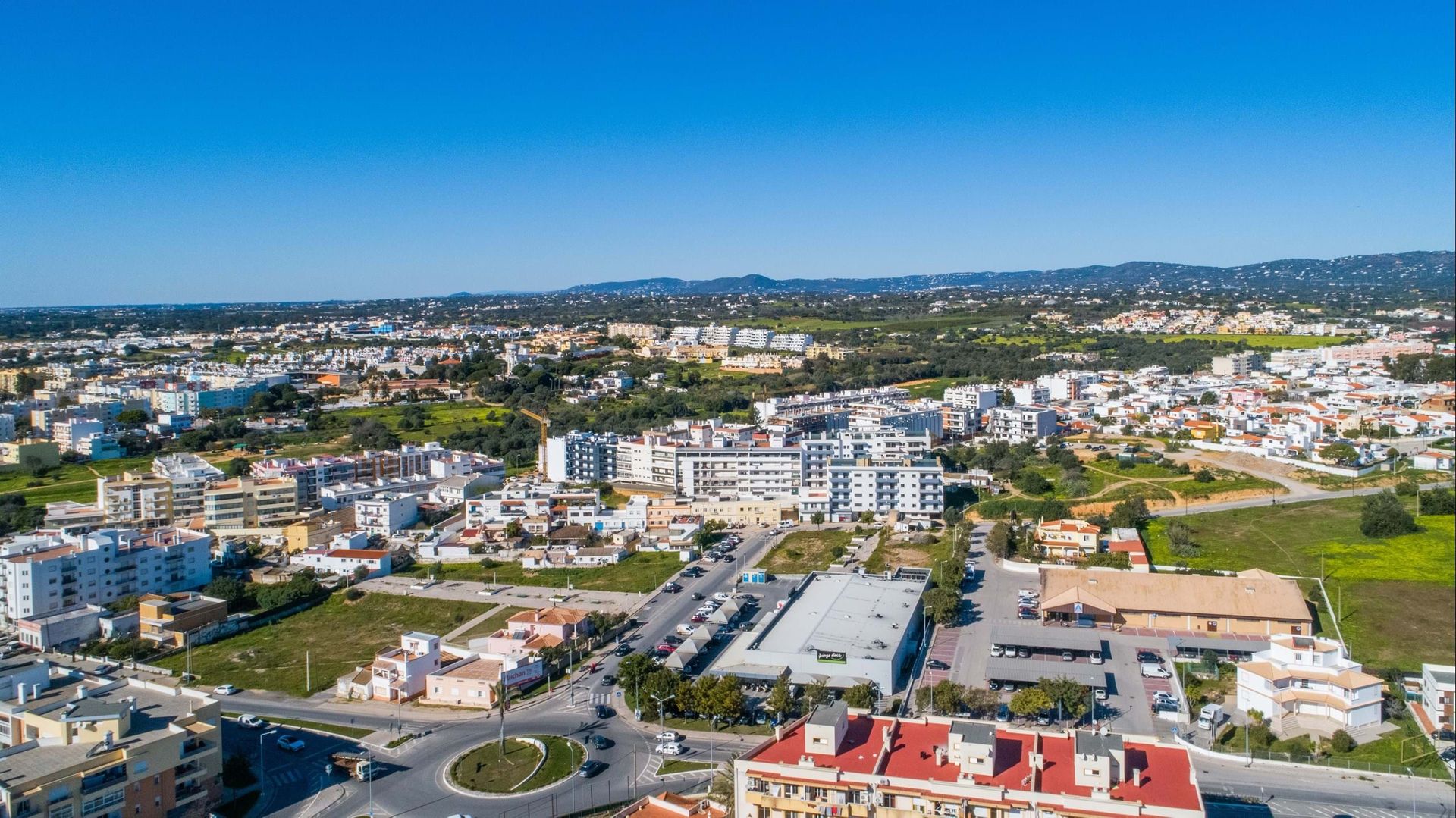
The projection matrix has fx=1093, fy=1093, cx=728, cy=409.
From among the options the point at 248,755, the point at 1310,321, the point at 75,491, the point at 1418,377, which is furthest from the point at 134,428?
the point at 1310,321

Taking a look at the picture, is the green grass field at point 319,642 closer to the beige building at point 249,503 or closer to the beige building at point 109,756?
the beige building at point 109,756

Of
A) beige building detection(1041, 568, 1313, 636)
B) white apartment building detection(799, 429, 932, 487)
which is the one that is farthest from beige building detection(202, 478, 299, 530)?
beige building detection(1041, 568, 1313, 636)

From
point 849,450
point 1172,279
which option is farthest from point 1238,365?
point 1172,279

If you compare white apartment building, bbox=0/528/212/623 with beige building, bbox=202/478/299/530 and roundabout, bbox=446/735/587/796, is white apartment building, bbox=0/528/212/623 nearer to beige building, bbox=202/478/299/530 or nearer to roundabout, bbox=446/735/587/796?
beige building, bbox=202/478/299/530

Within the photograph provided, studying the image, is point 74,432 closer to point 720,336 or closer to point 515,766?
point 515,766

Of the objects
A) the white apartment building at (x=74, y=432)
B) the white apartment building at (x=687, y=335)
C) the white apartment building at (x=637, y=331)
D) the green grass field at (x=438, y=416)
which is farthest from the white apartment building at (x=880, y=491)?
the white apartment building at (x=637, y=331)

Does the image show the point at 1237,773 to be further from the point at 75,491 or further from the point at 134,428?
the point at 134,428
